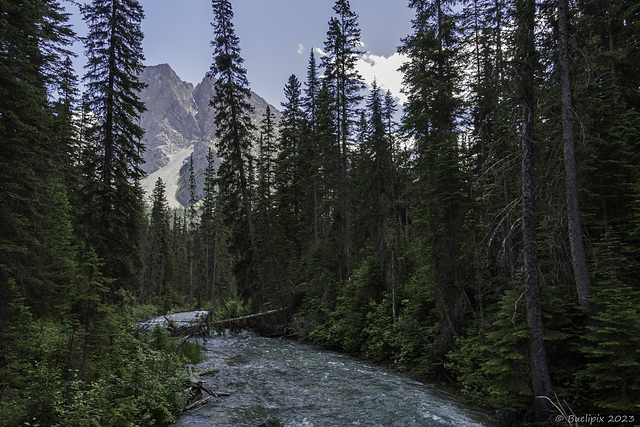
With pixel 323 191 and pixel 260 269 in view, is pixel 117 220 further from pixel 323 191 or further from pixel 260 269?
pixel 323 191

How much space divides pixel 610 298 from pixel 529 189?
3.22 meters

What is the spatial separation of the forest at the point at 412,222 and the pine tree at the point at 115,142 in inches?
3.5

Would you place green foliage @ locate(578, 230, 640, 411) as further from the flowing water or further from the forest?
the flowing water

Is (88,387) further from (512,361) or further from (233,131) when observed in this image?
(233,131)

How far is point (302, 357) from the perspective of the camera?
55.0 ft

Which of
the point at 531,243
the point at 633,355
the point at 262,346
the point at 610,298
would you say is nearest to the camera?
the point at 633,355

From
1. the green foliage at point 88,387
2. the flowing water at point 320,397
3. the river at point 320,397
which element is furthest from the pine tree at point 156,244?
the green foliage at point 88,387

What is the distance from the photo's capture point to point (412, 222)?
1497cm

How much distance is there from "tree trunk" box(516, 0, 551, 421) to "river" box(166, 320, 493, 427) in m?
2.57

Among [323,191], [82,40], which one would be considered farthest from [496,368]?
[323,191]

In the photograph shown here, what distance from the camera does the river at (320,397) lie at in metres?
8.66

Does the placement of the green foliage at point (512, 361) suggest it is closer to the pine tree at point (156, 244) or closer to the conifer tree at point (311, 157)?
the conifer tree at point (311, 157)

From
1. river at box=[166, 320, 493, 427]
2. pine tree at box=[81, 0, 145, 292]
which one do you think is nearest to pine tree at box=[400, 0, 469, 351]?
river at box=[166, 320, 493, 427]

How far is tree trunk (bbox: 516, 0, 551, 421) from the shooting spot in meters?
8.04
